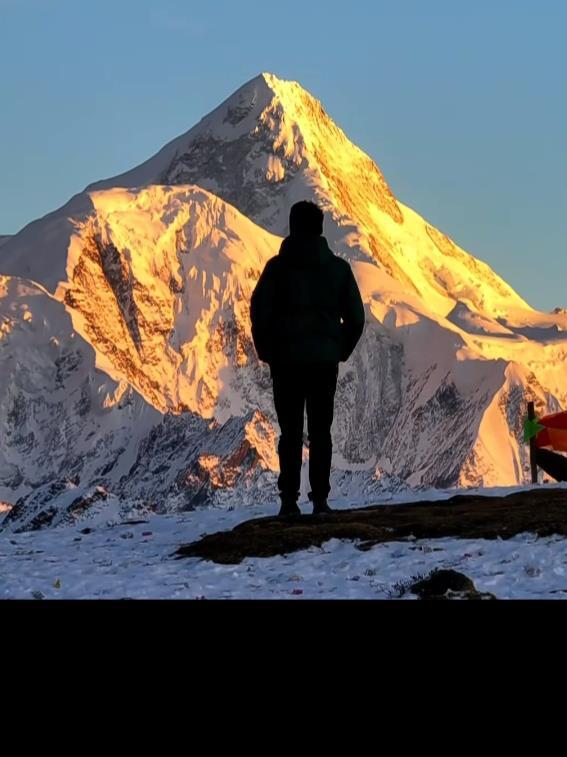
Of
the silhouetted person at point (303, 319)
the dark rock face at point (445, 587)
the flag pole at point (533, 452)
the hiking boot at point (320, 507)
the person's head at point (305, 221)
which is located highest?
the person's head at point (305, 221)

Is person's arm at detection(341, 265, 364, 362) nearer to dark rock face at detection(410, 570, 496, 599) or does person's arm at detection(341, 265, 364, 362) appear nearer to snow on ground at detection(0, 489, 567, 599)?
snow on ground at detection(0, 489, 567, 599)

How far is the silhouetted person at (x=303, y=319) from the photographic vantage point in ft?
60.8

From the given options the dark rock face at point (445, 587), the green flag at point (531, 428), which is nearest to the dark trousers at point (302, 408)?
the dark rock face at point (445, 587)

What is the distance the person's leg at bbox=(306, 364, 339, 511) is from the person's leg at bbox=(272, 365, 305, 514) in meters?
0.12

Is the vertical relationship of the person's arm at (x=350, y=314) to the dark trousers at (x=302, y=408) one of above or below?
above

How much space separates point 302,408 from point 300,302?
4.04 ft

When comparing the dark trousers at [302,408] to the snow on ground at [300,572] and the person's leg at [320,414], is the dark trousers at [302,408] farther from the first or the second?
the snow on ground at [300,572]

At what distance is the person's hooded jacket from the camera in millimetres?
18578

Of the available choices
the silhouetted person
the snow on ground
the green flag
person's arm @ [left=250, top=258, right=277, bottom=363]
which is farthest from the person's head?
the green flag

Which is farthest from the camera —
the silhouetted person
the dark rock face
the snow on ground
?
the silhouetted person

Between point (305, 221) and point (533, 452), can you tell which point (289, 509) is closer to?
point (305, 221)

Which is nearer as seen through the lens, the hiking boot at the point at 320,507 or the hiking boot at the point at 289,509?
→ the hiking boot at the point at 289,509

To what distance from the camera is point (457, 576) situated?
46.6ft
